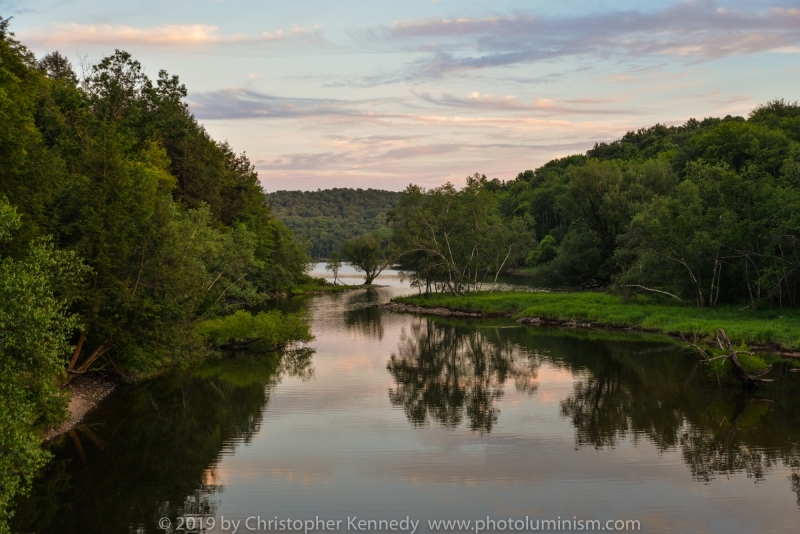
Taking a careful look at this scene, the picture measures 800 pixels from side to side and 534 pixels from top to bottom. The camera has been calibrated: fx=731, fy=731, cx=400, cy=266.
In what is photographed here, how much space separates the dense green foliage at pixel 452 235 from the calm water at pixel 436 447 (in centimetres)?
2857

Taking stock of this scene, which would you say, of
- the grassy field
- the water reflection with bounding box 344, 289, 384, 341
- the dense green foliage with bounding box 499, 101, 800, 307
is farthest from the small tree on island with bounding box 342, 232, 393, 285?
the grassy field

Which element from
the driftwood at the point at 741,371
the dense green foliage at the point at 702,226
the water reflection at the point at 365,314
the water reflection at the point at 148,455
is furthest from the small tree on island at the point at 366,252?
the driftwood at the point at 741,371

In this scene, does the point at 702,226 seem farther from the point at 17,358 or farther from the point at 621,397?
the point at 17,358

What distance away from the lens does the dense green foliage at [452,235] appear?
229ft

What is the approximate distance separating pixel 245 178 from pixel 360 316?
120 ft

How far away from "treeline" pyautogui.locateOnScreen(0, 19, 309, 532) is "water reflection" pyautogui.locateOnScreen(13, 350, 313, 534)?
4.74 feet

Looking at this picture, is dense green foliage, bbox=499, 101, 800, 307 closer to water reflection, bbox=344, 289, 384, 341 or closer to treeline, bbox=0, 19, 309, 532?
water reflection, bbox=344, 289, 384, 341

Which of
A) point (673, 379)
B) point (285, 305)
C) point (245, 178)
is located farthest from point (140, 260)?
point (245, 178)

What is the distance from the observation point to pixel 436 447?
2509 cm

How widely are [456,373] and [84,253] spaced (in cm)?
2000

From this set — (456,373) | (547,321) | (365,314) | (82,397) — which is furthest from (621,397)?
(365,314)

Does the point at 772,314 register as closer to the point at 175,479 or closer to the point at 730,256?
the point at 730,256

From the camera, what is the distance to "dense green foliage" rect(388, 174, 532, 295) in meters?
69.8

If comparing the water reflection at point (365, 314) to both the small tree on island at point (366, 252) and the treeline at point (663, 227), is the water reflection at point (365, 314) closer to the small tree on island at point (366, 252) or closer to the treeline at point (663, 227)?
the treeline at point (663, 227)
